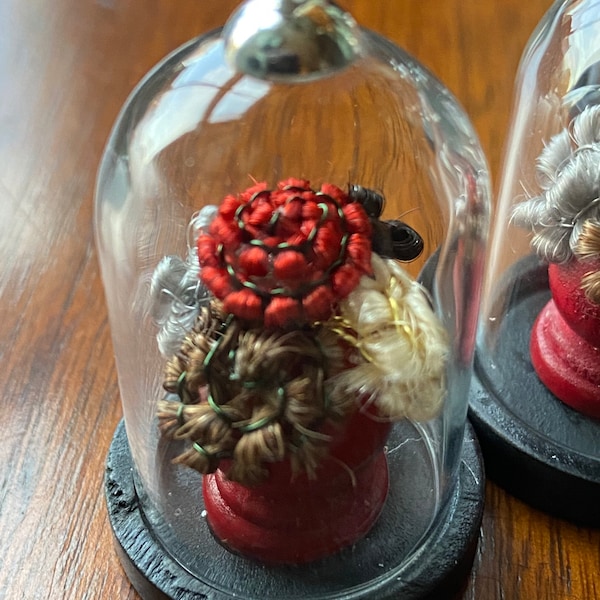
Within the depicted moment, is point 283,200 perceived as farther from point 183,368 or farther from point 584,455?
point 584,455

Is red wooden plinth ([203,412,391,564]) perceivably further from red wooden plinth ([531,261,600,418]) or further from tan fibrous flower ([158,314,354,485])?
red wooden plinth ([531,261,600,418])

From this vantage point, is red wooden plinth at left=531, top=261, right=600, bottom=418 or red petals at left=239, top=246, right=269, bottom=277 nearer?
red petals at left=239, top=246, right=269, bottom=277

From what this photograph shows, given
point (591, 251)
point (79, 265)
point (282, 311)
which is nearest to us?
point (282, 311)

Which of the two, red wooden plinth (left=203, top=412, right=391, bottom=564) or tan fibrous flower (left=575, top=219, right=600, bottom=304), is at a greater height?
tan fibrous flower (left=575, top=219, right=600, bottom=304)

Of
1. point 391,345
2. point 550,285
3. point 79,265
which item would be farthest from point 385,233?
point 79,265

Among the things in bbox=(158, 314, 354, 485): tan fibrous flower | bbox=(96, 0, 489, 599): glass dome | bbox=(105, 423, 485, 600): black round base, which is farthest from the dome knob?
bbox=(105, 423, 485, 600): black round base

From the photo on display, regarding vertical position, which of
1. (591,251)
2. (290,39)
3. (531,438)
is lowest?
(531,438)

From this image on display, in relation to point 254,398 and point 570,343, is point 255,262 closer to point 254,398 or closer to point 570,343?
point 254,398

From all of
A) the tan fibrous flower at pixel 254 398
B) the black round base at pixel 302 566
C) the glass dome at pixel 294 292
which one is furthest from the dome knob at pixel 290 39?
the black round base at pixel 302 566
